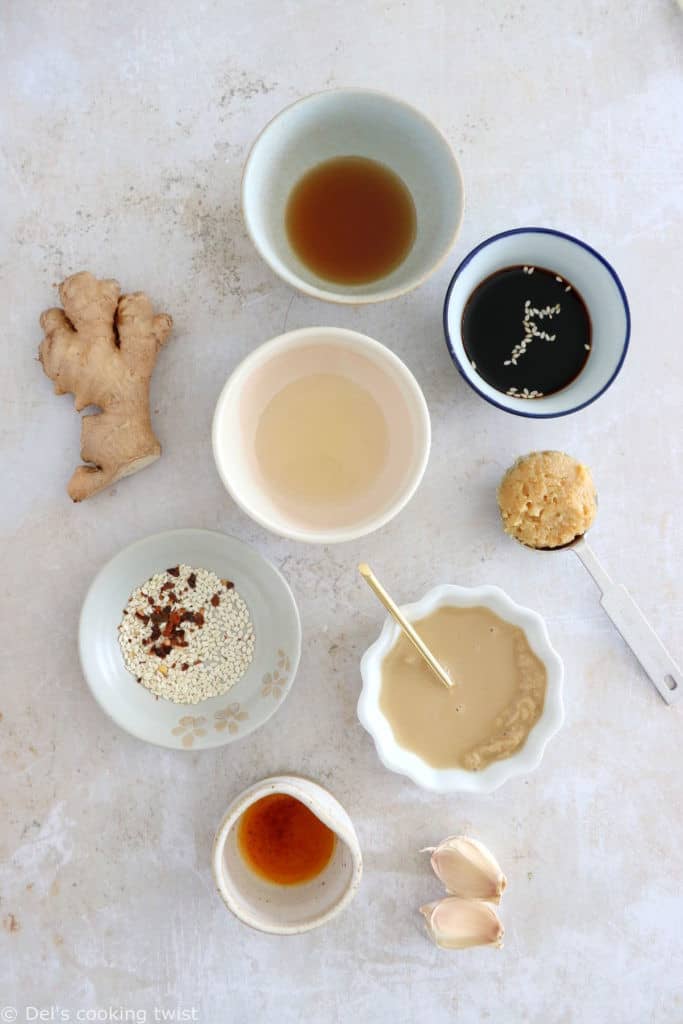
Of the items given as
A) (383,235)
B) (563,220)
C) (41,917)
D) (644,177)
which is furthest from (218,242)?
(41,917)

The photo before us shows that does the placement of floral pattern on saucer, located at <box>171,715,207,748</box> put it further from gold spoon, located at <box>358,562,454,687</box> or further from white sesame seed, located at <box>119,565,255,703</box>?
gold spoon, located at <box>358,562,454,687</box>

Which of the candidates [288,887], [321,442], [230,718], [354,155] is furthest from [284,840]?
[354,155]

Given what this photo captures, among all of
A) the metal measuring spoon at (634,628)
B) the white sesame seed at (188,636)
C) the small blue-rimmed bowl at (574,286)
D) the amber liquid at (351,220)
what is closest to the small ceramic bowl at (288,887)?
the white sesame seed at (188,636)

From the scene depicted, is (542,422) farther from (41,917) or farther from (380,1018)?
(41,917)

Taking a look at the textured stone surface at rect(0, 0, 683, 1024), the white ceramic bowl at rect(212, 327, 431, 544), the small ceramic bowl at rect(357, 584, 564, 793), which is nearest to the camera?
the white ceramic bowl at rect(212, 327, 431, 544)

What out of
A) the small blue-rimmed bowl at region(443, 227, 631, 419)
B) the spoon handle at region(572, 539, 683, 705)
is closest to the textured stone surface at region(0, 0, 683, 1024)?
the spoon handle at region(572, 539, 683, 705)

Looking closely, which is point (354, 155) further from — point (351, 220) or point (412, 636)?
point (412, 636)
